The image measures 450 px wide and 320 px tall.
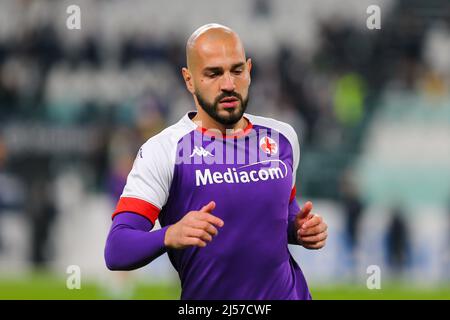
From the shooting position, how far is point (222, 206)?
18.2ft

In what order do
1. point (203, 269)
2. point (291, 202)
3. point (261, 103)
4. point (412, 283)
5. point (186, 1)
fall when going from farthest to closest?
point (186, 1) < point (261, 103) < point (412, 283) < point (291, 202) < point (203, 269)

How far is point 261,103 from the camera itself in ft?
61.8

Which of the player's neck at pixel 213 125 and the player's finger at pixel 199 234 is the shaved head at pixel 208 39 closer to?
the player's neck at pixel 213 125

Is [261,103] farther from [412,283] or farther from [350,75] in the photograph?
[412,283]

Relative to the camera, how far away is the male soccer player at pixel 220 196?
18.1 feet

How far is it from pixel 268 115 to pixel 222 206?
1311 centimetres

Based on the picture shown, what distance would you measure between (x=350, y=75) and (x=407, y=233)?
344 cm

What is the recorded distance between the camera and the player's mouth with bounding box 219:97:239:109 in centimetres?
558

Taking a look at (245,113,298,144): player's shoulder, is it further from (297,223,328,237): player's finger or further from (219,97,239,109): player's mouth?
(297,223,328,237): player's finger

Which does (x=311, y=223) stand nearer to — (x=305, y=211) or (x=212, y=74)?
(x=305, y=211)

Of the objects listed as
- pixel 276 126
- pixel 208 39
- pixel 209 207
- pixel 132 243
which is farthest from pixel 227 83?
pixel 132 243
